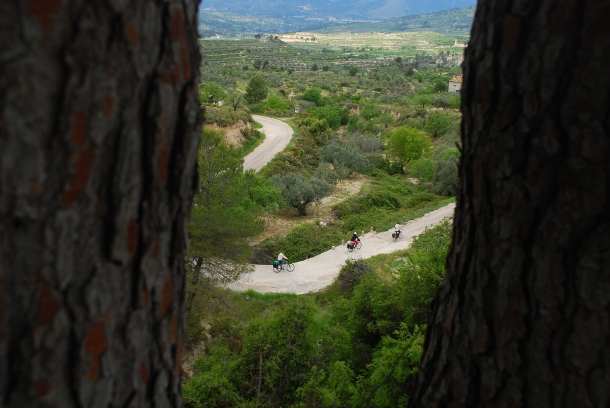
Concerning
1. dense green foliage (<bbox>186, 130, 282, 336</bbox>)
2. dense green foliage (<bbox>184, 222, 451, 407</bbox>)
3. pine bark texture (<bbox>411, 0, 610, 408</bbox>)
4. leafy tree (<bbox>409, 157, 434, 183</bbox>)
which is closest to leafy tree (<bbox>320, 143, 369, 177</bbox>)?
leafy tree (<bbox>409, 157, 434, 183</bbox>)

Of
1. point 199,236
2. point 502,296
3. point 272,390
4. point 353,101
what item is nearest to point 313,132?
point 353,101

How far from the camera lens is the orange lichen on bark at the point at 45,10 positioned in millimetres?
843

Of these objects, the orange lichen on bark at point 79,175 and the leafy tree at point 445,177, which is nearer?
the orange lichen on bark at point 79,175

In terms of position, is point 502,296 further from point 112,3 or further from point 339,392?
point 339,392

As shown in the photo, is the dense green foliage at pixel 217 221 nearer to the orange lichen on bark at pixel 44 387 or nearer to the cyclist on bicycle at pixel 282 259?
the cyclist on bicycle at pixel 282 259

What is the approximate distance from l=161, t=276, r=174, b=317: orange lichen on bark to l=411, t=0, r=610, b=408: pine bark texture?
0.97m

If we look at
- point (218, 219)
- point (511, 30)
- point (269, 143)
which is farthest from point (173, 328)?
point (269, 143)

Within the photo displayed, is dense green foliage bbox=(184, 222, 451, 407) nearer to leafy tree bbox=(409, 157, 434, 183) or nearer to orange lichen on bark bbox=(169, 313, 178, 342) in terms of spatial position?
orange lichen on bark bbox=(169, 313, 178, 342)

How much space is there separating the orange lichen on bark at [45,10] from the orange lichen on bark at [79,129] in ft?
0.51

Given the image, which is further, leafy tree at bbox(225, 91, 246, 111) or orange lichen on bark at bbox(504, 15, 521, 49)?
leafy tree at bbox(225, 91, 246, 111)

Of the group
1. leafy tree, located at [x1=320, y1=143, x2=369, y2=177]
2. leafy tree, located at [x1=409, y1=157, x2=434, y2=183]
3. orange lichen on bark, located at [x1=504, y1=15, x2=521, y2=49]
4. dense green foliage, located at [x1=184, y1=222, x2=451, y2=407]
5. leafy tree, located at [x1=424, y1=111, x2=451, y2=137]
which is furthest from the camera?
leafy tree, located at [x1=424, y1=111, x2=451, y2=137]

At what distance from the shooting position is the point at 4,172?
849 millimetres

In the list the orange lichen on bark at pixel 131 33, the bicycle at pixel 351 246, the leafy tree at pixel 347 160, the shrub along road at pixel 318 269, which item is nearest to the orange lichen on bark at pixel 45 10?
the orange lichen on bark at pixel 131 33

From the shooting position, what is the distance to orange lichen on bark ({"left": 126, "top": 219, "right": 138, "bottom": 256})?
42.3 inches
